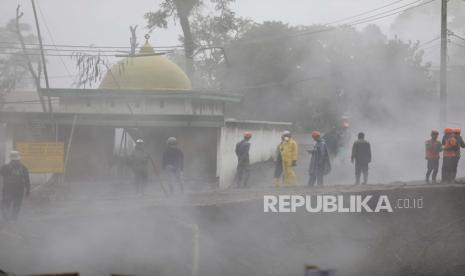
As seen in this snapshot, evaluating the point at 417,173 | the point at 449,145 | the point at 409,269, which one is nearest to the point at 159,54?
the point at 417,173

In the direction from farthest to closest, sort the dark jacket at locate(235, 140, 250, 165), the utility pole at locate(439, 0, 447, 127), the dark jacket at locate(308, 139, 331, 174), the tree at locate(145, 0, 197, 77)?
the tree at locate(145, 0, 197, 77) < the utility pole at locate(439, 0, 447, 127) < the dark jacket at locate(235, 140, 250, 165) < the dark jacket at locate(308, 139, 331, 174)

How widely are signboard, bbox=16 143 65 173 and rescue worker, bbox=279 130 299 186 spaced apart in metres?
4.90

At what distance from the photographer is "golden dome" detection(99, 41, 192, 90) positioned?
21.2 m

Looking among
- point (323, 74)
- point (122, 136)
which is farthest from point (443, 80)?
point (122, 136)

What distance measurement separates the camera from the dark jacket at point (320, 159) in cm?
1391

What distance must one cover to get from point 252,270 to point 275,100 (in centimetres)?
2381

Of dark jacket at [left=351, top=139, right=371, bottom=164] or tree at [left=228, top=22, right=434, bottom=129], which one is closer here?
dark jacket at [left=351, top=139, right=371, bottom=164]

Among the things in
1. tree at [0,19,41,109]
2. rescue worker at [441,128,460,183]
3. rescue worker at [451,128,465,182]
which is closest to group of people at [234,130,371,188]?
rescue worker at [441,128,460,183]

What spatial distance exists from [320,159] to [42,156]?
6079 mm

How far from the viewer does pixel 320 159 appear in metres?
14.0

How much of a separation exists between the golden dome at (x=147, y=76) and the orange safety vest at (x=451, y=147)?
432 inches

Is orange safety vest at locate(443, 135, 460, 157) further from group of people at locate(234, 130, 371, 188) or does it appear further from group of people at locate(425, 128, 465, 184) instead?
group of people at locate(234, 130, 371, 188)

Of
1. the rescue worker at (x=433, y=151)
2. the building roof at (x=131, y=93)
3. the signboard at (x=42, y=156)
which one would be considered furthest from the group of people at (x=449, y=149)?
the building roof at (x=131, y=93)

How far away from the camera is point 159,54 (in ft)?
71.9
